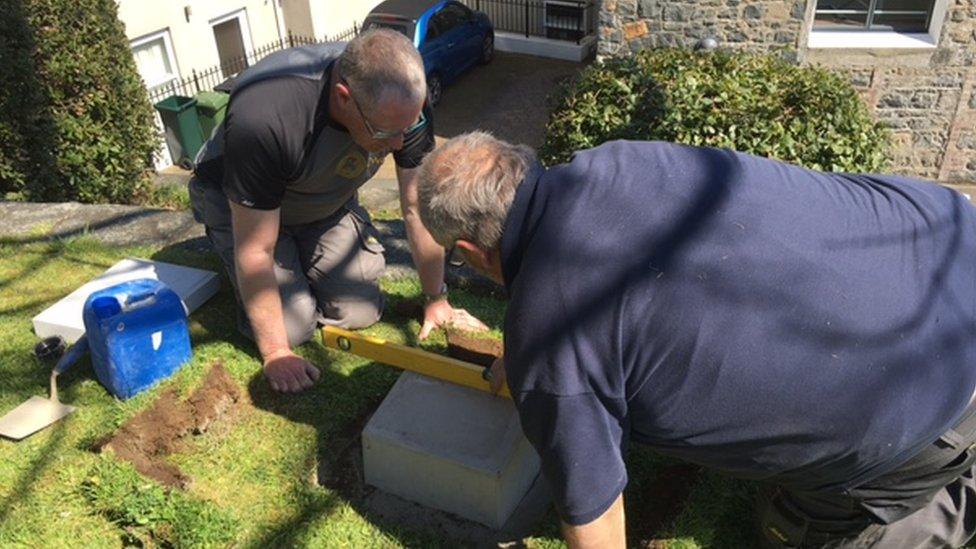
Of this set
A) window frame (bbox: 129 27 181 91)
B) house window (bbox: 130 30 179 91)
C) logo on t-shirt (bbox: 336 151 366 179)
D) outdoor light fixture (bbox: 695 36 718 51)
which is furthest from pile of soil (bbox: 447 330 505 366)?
house window (bbox: 130 30 179 91)

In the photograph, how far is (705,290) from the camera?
1801mm

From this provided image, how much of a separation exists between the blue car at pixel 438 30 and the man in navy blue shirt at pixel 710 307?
405 inches

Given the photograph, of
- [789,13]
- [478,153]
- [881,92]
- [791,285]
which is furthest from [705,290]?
[881,92]

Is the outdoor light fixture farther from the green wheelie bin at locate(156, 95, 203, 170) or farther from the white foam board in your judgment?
the green wheelie bin at locate(156, 95, 203, 170)

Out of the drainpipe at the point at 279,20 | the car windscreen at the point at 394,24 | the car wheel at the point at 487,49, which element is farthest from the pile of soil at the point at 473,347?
the drainpipe at the point at 279,20

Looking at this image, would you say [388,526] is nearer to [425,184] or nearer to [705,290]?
[425,184]

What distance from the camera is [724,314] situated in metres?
1.80

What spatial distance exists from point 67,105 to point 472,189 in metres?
5.78

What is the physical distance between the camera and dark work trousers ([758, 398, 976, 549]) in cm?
220

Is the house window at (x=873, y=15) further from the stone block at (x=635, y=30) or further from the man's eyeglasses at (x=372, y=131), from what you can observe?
the man's eyeglasses at (x=372, y=131)

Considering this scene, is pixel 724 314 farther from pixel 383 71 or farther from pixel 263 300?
pixel 263 300

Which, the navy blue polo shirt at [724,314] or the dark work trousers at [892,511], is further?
the dark work trousers at [892,511]

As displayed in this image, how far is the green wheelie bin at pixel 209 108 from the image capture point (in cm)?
1090

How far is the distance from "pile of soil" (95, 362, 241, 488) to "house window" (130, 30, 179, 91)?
9.50m
